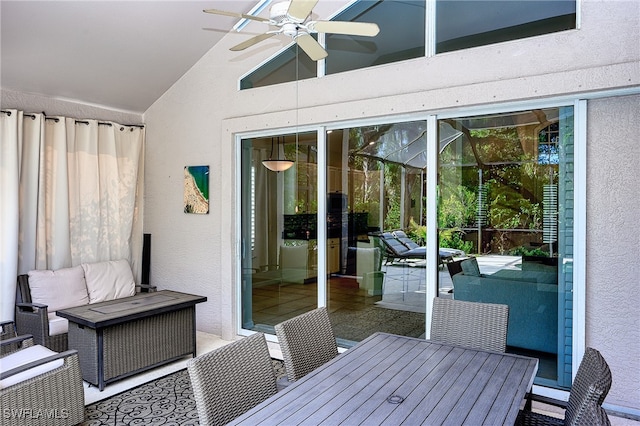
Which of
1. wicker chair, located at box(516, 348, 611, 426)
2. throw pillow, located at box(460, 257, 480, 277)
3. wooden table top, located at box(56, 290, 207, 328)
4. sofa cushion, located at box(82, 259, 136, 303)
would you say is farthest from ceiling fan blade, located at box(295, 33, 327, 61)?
sofa cushion, located at box(82, 259, 136, 303)

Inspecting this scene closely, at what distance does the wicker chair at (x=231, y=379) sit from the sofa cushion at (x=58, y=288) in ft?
11.0

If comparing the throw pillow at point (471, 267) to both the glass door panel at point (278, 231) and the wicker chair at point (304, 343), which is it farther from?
the wicker chair at point (304, 343)

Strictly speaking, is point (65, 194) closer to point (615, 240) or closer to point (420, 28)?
point (420, 28)

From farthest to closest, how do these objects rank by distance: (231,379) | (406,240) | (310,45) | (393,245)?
1. (393,245)
2. (406,240)
3. (310,45)
4. (231,379)

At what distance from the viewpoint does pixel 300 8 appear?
2521 mm

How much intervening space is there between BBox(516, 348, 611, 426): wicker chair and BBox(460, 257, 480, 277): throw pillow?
5.73 ft

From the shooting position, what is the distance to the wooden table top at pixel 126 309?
3.65 m

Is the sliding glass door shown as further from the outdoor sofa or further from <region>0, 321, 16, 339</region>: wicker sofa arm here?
<region>0, 321, 16, 339</region>: wicker sofa arm

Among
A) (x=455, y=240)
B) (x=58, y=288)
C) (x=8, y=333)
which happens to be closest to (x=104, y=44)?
(x=58, y=288)

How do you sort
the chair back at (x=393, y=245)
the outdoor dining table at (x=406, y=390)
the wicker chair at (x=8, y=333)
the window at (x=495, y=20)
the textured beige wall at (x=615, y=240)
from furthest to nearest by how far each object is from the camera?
the chair back at (x=393, y=245) → the wicker chair at (x=8, y=333) → the window at (x=495, y=20) → the textured beige wall at (x=615, y=240) → the outdoor dining table at (x=406, y=390)

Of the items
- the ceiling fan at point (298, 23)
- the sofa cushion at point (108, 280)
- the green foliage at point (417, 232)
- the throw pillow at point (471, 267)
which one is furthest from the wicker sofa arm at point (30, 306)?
the throw pillow at point (471, 267)

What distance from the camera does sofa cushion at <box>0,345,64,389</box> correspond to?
2.80 metres

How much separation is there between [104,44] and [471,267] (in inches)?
167

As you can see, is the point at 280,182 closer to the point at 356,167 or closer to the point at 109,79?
the point at 356,167
